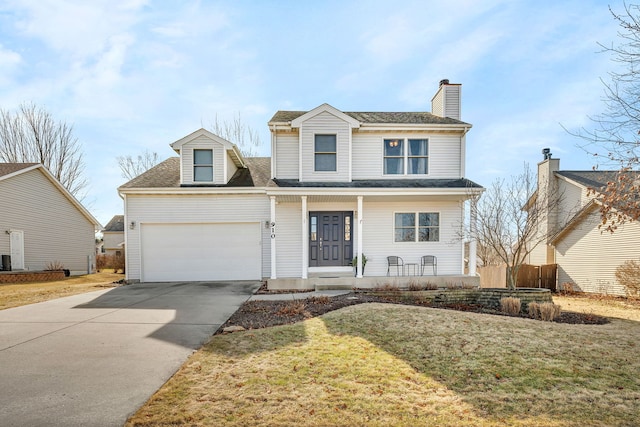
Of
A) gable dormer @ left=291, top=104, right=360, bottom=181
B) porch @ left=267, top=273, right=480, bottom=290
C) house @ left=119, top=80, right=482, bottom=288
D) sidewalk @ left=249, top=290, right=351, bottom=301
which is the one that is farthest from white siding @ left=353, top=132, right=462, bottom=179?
sidewalk @ left=249, top=290, right=351, bottom=301

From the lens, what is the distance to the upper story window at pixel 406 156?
12.1 meters

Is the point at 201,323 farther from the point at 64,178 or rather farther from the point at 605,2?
the point at 64,178

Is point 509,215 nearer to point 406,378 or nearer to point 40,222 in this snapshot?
point 406,378

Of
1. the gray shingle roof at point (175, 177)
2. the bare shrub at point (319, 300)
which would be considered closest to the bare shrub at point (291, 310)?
the bare shrub at point (319, 300)

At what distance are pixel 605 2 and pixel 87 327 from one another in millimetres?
11965

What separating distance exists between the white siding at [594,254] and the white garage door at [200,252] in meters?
13.3

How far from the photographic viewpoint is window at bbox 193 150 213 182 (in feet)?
42.0

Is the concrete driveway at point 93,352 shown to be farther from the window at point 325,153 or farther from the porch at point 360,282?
the window at point 325,153

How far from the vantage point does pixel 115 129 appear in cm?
1870

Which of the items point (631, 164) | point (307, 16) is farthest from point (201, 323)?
point (631, 164)

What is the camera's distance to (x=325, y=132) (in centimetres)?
1161

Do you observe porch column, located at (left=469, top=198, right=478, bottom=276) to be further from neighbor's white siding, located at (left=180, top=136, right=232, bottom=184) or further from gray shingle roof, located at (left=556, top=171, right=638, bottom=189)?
neighbor's white siding, located at (left=180, top=136, right=232, bottom=184)

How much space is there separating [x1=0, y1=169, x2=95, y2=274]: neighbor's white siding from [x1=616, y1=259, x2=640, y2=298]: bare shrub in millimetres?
26337

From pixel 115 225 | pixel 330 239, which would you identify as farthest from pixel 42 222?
pixel 115 225
